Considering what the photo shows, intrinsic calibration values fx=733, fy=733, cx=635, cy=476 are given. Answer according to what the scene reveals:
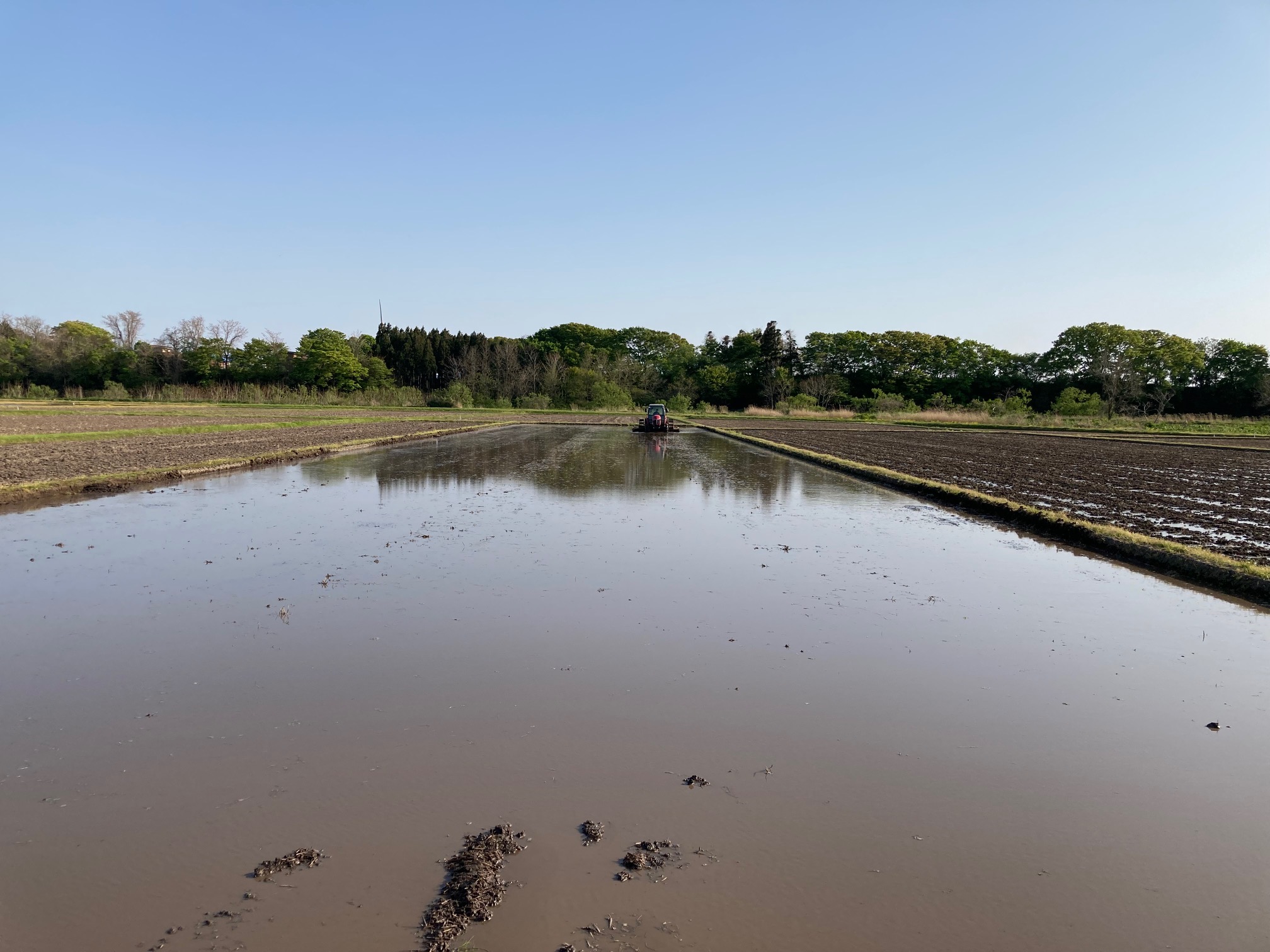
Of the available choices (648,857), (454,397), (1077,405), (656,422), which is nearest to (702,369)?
(454,397)

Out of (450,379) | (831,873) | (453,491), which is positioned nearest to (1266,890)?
(831,873)

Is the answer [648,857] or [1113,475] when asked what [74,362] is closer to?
[1113,475]

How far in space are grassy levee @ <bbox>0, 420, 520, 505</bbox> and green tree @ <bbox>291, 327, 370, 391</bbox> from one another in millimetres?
66899

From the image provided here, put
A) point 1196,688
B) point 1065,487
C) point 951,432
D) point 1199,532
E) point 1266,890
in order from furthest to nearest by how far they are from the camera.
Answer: point 951,432 → point 1065,487 → point 1199,532 → point 1196,688 → point 1266,890

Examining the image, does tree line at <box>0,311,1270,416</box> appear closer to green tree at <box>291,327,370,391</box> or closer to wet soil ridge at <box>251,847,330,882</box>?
green tree at <box>291,327,370,391</box>

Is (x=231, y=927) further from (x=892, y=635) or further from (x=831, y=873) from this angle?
(x=892, y=635)

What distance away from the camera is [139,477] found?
16422mm

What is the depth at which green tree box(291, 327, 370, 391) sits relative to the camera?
8844cm

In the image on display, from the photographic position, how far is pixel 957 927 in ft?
9.46

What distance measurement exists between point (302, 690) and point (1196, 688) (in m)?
6.61

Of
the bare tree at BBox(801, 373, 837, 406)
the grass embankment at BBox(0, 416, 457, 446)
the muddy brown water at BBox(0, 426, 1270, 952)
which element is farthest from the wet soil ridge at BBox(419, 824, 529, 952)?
the bare tree at BBox(801, 373, 837, 406)

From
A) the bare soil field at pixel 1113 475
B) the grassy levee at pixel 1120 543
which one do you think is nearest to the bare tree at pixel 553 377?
the bare soil field at pixel 1113 475

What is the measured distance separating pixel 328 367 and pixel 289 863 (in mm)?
93623

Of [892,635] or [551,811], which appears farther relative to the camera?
[892,635]
